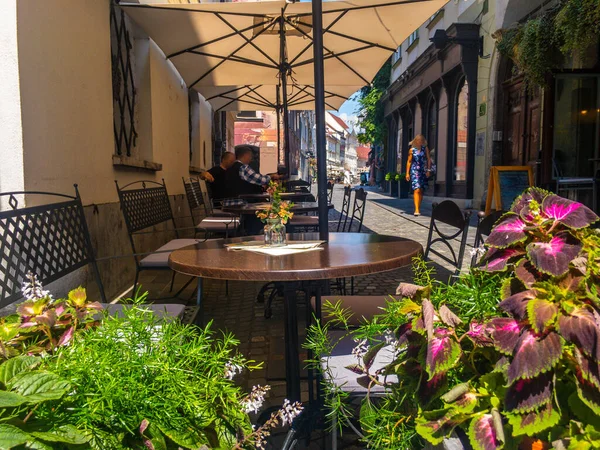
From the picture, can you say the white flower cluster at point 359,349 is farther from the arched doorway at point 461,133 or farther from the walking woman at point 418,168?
the arched doorway at point 461,133

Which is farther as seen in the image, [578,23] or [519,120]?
[519,120]

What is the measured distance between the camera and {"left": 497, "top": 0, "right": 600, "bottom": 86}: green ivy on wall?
23.4 feet

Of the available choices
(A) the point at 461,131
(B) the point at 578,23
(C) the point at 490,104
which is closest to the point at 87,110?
(B) the point at 578,23

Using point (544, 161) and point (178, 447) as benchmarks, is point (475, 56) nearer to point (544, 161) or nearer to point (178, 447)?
point (544, 161)

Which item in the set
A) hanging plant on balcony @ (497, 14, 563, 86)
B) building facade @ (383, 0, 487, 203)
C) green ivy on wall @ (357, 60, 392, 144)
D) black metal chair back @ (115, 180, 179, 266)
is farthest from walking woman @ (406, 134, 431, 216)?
green ivy on wall @ (357, 60, 392, 144)

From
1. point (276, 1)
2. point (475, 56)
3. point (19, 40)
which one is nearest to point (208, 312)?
point (19, 40)

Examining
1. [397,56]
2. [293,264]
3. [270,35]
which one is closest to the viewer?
[293,264]

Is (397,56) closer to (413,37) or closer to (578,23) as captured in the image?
(413,37)

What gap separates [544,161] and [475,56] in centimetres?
484

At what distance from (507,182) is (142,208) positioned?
22.0ft

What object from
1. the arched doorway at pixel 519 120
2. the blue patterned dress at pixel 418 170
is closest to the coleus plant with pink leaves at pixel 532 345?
the arched doorway at pixel 519 120

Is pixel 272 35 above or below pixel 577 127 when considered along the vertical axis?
above

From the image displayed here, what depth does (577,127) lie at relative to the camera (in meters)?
9.69

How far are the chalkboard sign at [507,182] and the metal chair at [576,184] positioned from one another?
0.65 meters
